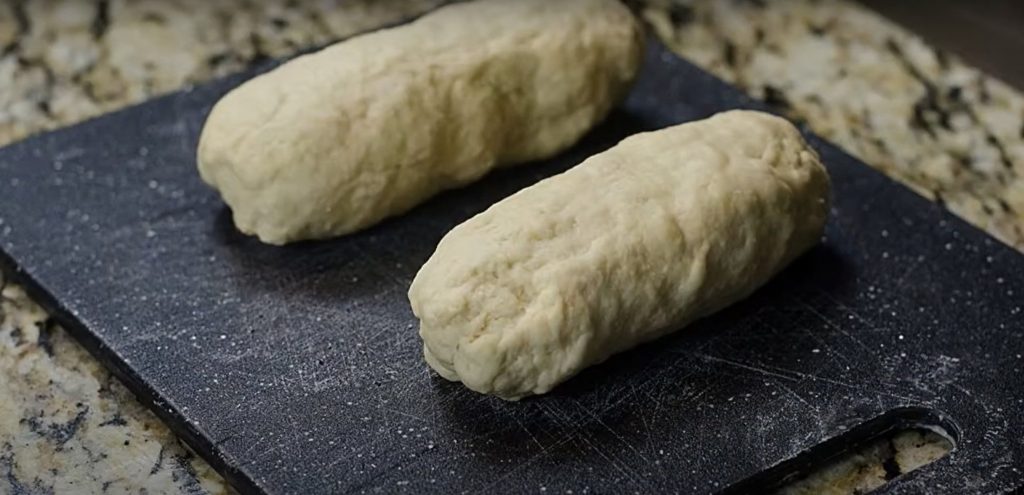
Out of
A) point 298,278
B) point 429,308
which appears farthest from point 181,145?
point 429,308

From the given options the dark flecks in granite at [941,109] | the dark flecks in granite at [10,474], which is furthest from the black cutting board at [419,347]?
the dark flecks in granite at [941,109]

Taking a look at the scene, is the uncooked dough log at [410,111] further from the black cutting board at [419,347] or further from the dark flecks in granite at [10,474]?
the dark flecks in granite at [10,474]

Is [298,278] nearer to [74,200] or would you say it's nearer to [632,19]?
[74,200]

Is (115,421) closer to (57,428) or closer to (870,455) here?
(57,428)

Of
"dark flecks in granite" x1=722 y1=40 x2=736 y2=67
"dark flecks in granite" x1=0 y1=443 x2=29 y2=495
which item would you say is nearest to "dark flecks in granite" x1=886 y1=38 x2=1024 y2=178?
"dark flecks in granite" x1=722 y1=40 x2=736 y2=67

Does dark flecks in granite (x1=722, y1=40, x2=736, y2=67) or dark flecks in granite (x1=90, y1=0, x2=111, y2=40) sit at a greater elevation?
dark flecks in granite (x1=722, y1=40, x2=736, y2=67)

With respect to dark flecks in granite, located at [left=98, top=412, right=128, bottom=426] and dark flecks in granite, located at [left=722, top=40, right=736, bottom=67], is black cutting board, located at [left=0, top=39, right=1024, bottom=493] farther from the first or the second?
dark flecks in granite, located at [left=722, top=40, right=736, bottom=67]
